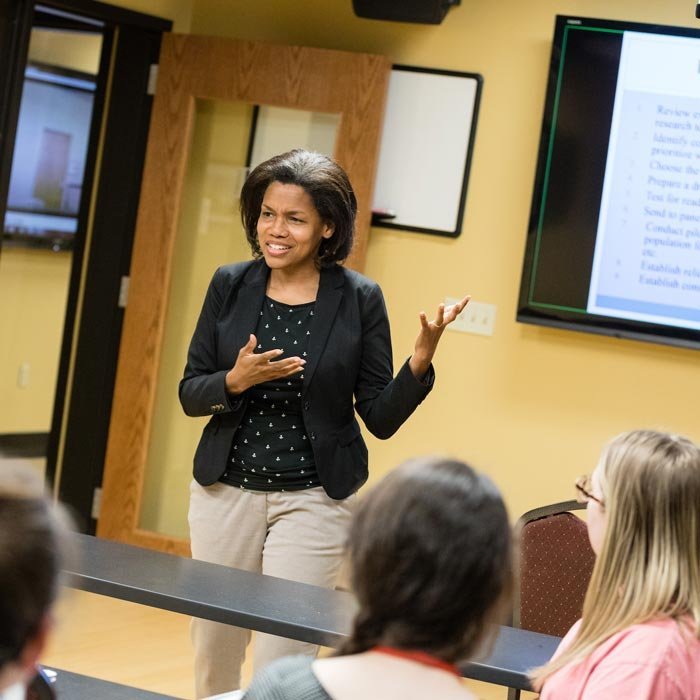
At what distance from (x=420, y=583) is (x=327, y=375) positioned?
139 cm

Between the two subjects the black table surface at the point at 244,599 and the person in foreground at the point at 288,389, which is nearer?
the black table surface at the point at 244,599

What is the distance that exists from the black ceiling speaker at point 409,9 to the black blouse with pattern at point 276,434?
79.9 inches

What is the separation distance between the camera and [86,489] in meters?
4.65

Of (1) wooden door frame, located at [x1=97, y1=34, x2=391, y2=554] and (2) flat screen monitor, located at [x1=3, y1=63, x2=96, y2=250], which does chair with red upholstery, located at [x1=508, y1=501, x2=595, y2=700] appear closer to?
(1) wooden door frame, located at [x1=97, y1=34, x2=391, y2=554]

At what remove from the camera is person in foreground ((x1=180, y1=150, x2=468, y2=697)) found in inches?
92.7

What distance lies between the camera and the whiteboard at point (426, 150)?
421cm

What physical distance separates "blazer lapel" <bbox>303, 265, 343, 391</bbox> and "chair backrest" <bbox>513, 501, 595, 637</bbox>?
57 centimetres

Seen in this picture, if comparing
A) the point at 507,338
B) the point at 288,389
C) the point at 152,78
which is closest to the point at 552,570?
the point at 288,389

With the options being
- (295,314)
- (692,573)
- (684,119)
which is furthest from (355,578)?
(684,119)

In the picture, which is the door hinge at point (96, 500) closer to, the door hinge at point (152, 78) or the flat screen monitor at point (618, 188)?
the door hinge at point (152, 78)

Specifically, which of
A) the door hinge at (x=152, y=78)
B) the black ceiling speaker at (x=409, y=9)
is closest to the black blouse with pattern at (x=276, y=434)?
the black ceiling speaker at (x=409, y=9)

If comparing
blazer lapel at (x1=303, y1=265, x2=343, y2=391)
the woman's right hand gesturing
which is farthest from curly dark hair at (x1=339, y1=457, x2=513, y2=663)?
blazer lapel at (x1=303, y1=265, x2=343, y2=391)

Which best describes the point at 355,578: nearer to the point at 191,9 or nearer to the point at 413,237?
the point at 413,237

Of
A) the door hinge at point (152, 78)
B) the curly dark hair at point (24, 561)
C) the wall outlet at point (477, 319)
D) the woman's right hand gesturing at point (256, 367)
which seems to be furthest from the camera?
the door hinge at point (152, 78)
